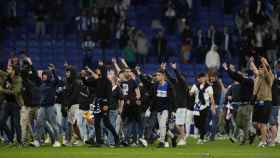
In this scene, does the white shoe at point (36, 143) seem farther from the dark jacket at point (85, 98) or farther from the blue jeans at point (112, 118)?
the blue jeans at point (112, 118)

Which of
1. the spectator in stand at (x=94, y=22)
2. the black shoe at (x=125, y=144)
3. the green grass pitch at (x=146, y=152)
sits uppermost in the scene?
the spectator in stand at (x=94, y=22)

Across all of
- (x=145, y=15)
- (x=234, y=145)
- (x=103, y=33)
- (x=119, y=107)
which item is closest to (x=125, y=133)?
(x=119, y=107)

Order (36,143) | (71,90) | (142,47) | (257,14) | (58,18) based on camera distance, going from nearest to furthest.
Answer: (36,143), (71,90), (142,47), (257,14), (58,18)

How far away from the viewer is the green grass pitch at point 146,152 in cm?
2198

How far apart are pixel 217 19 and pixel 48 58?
24.2 feet

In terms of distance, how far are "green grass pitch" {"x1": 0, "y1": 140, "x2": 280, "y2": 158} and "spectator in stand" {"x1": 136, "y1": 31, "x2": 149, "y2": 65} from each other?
13514mm

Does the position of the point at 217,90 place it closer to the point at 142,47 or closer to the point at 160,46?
the point at 160,46

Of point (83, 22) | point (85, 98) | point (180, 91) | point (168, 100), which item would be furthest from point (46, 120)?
point (83, 22)

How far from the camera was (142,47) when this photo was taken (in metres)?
39.6

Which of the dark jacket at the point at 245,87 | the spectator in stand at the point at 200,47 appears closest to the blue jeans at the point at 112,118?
the dark jacket at the point at 245,87

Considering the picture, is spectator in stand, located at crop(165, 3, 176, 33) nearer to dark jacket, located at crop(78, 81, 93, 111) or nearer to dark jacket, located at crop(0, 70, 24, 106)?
dark jacket, located at crop(78, 81, 93, 111)

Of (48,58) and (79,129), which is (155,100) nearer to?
(79,129)

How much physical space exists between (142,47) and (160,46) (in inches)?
33.0

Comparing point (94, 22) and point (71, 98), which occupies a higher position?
point (94, 22)
